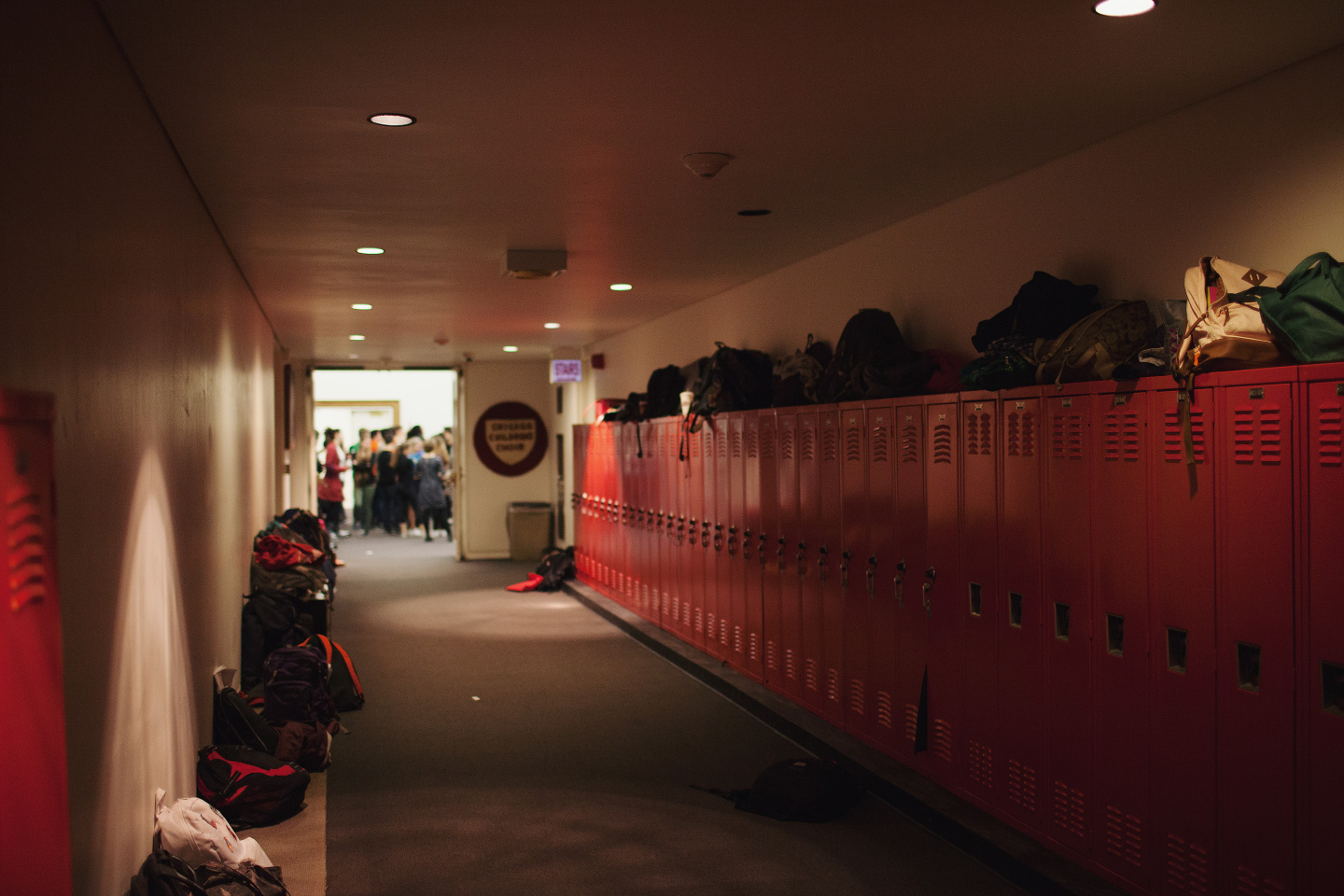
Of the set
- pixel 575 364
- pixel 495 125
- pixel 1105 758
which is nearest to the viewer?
pixel 1105 758

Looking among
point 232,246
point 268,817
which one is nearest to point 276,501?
point 232,246

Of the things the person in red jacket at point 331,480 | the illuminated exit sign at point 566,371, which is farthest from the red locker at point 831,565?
the person in red jacket at point 331,480

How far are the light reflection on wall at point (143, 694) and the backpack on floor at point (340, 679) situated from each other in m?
2.11

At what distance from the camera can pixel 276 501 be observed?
1019 centimetres

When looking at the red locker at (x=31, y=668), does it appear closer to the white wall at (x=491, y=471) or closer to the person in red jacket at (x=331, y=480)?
the white wall at (x=491, y=471)

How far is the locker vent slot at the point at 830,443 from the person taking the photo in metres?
4.84

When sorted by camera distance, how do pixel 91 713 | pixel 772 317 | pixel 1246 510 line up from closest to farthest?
pixel 91 713 → pixel 1246 510 → pixel 772 317

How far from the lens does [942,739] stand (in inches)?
160

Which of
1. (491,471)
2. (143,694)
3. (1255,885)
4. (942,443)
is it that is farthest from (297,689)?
(491,471)

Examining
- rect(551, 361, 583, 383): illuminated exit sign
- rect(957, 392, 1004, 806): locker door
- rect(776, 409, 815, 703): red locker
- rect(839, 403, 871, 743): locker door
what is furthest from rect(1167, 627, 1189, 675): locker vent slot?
rect(551, 361, 583, 383): illuminated exit sign

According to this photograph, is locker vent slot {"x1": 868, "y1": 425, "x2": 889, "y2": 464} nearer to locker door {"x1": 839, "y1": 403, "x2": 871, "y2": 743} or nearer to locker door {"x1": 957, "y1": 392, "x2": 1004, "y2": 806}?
locker door {"x1": 839, "y1": 403, "x2": 871, "y2": 743}

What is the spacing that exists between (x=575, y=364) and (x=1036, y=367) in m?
8.24

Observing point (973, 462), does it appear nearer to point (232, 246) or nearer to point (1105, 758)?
point (1105, 758)

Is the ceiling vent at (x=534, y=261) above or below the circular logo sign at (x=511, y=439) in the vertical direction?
above
